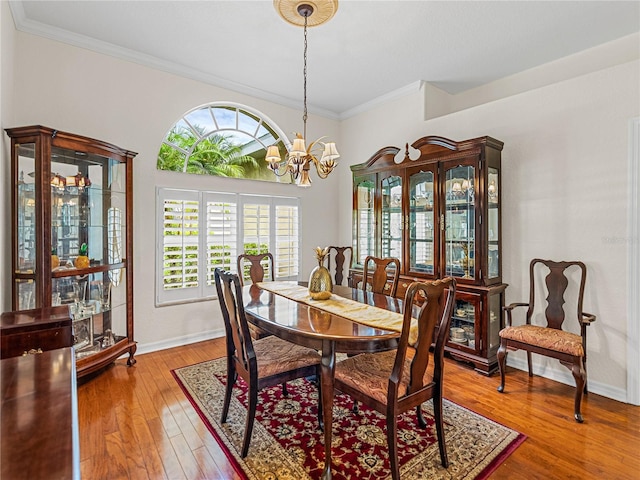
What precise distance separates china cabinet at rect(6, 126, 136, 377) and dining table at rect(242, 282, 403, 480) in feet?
4.45

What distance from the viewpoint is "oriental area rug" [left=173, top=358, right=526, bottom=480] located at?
6.00ft

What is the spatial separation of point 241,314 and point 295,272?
2.76 meters

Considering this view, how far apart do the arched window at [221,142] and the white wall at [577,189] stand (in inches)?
99.4

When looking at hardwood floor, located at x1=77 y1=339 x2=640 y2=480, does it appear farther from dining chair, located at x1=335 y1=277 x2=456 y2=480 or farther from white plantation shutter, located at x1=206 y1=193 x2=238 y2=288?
white plantation shutter, located at x1=206 y1=193 x2=238 y2=288

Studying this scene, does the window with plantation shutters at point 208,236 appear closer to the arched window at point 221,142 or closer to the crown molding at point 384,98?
the arched window at point 221,142

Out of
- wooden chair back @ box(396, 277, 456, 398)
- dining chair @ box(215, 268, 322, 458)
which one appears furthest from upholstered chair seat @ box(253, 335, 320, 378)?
wooden chair back @ box(396, 277, 456, 398)

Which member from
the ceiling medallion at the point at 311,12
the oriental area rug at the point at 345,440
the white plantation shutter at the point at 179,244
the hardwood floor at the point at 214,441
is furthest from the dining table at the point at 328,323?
the ceiling medallion at the point at 311,12

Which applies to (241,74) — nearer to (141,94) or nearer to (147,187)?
(141,94)

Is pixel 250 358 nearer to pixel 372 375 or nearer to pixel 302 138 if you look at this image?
pixel 372 375

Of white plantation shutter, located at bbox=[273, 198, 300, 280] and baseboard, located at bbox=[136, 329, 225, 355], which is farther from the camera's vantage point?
white plantation shutter, located at bbox=[273, 198, 300, 280]

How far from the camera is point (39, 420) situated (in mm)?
912

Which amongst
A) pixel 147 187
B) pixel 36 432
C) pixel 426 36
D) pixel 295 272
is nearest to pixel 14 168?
pixel 147 187

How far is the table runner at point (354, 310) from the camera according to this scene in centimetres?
193

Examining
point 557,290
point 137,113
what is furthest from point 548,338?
point 137,113
